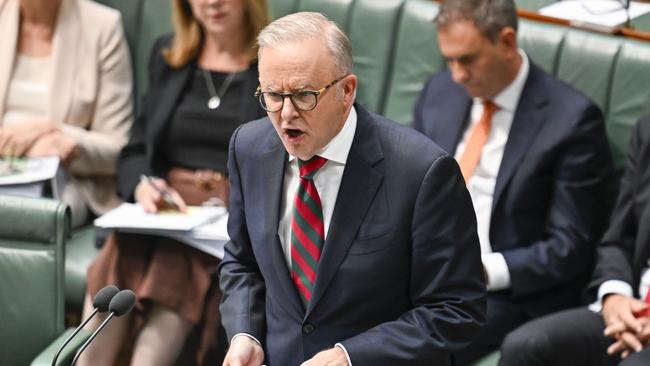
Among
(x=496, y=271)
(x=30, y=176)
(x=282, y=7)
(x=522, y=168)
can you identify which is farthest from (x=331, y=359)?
(x=282, y=7)

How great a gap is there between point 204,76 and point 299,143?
1.79 metres

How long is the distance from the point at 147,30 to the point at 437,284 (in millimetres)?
2554

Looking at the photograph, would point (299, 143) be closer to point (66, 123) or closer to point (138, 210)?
point (138, 210)

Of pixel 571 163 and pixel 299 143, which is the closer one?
pixel 299 143

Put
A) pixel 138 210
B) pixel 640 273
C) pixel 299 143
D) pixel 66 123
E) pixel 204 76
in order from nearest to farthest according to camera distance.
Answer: pixel 299 143 < pixel 640 273 < pixel 138 210 < pixel 204 76 < pixel 66 123

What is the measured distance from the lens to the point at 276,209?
8.04 ft

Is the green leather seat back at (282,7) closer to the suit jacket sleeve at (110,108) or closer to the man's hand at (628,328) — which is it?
the suit jacket sleeve at (110,108)

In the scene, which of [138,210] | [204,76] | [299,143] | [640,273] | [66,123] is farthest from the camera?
[66,123]

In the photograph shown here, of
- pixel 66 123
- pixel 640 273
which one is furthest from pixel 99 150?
pixel 640 273

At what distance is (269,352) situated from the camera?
2506 millimetres

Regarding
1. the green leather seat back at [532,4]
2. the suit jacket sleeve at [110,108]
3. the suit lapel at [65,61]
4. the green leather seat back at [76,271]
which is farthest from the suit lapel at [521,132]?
the suit lapel at [65,61]

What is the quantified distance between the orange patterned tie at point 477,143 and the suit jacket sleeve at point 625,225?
439 millimetres

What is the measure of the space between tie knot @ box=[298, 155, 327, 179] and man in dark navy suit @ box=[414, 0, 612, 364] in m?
1.13

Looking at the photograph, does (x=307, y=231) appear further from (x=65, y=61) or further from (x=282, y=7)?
(x=65, y=61)
